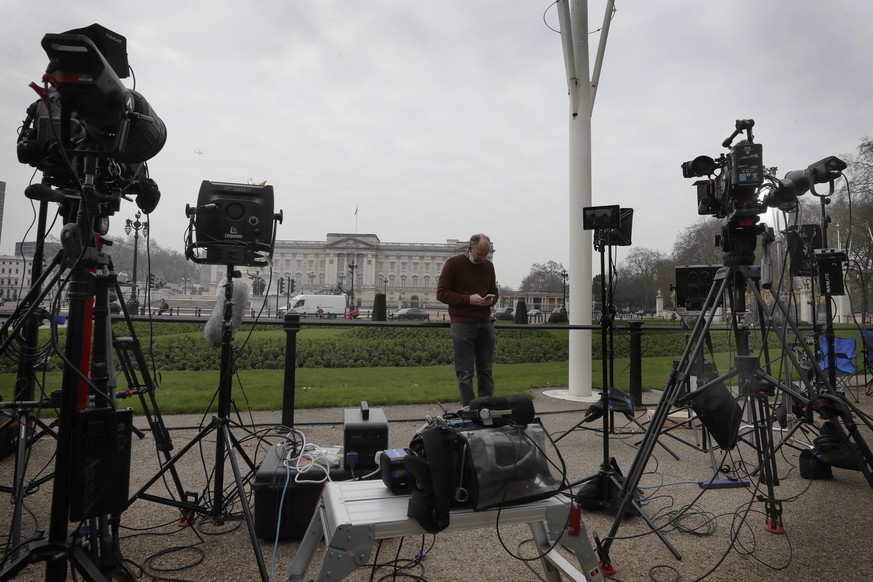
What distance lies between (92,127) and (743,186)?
3.27m

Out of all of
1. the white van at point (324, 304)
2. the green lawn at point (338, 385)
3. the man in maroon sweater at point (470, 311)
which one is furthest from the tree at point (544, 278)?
the man in maroon sweater at point (470, 311)

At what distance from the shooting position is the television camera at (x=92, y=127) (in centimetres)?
179

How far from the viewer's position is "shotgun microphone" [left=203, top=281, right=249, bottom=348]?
3138mm

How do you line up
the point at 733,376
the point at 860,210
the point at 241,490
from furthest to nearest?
the point at 860,210, the point at 733,376, the point at 241,490

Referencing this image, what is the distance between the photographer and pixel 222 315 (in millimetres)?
3176

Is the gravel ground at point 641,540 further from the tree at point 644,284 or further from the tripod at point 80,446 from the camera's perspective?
the tree at point 644,284

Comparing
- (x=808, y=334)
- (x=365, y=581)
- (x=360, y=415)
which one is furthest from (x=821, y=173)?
(x=808, y=334)

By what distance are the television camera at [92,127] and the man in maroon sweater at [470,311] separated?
2.95 metres

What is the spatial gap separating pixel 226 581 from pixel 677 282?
5.09m

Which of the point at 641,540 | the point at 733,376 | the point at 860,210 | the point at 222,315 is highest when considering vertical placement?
the point at 860,210

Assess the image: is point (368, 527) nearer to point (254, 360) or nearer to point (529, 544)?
point (529, 544)

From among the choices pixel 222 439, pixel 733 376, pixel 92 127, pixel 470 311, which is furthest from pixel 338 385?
pixel 92 127

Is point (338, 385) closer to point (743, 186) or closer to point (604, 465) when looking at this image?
point (604, 465)

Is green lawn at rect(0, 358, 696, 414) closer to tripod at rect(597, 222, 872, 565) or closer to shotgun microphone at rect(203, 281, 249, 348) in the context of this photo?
shotgun microphone at rect(203, 281, 249, 348)
